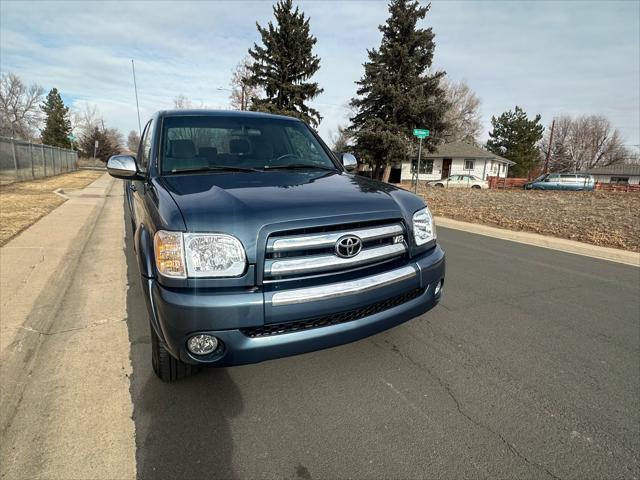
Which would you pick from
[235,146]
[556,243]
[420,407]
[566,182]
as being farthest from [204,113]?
[566,182]

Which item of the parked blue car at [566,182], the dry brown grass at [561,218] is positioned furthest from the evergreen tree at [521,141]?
the dry brown grass at [561,218]

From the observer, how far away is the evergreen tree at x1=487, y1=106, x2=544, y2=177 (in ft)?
178

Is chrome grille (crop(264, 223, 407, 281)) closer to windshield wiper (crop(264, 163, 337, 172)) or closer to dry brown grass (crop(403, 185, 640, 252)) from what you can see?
windshield wiper (crop(264, 163, 337, 172))

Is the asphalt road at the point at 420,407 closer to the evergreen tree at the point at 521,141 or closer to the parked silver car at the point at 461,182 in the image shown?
the parked silver car at the point at 461,182

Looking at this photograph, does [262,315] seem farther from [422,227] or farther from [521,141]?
[521,141]

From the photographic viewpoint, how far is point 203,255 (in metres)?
1.93

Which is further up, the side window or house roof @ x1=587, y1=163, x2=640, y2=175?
house roof @ x1=587, y1=163, x2=640, y2=175

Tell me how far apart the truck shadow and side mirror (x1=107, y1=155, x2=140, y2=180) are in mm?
1413

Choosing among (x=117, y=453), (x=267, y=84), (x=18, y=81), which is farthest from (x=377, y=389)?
(x=18, y=81)

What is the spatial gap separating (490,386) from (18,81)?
91384 mm

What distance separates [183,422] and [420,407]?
140cm

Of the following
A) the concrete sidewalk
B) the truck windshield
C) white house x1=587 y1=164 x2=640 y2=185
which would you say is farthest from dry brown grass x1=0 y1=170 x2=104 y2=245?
white house x1=587 y1=164 x2=640 y2=185

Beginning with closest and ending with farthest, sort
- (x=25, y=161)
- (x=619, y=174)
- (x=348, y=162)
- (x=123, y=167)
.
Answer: (x=123, y=167), (x=348, y=162), (x=25, y=161), (x=619, y=174)

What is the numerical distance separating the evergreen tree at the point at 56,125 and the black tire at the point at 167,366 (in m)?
67.2
